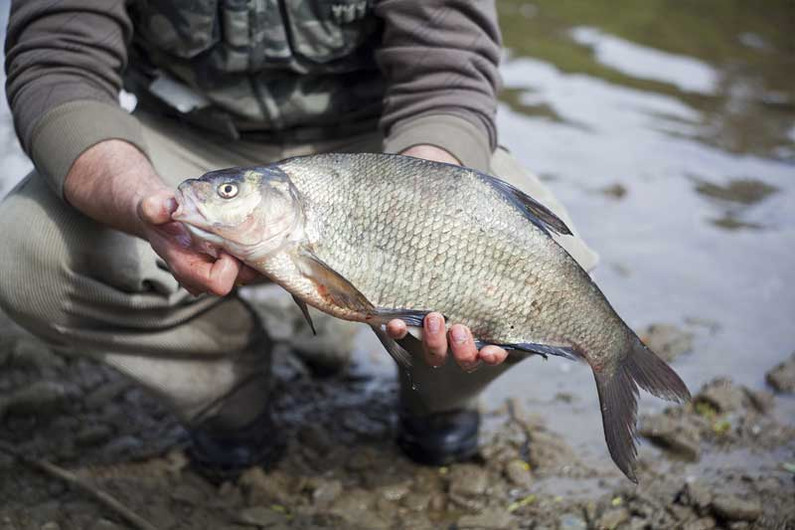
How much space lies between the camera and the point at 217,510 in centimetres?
277

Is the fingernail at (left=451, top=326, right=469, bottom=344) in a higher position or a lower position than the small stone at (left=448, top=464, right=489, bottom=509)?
higher

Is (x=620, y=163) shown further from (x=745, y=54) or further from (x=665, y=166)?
(x=745, y=54)

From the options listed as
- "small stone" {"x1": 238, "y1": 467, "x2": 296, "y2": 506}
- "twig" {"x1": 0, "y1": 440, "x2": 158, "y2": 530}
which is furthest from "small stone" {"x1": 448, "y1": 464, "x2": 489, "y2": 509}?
"twig" {"x1": 0, "y1": 440, "x2": 158, "y2": 530}

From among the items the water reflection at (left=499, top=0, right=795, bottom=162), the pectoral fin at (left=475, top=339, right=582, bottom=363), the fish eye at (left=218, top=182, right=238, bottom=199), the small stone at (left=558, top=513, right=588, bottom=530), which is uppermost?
the fish eye at (left=218, top=182, right=238, bottom=199)

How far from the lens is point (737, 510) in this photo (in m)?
2.58

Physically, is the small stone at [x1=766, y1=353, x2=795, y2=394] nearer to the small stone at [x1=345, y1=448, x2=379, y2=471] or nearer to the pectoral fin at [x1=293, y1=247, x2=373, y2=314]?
the small stone at [x1=345, y1=448, x2=379, y2=471]

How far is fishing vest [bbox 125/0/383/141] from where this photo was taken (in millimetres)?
2711

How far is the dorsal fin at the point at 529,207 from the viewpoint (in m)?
2.18

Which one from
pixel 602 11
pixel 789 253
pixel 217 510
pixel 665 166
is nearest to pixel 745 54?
pixel 602 11

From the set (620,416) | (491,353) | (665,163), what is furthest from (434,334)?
(665,163)

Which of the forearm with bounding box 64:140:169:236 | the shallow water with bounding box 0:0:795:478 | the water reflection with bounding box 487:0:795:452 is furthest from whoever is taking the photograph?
the water reflection with bounding box 487:0:795:452

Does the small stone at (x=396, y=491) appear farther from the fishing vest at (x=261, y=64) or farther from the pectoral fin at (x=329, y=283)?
the fishing vest at (x=261, y=64)

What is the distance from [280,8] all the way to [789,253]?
2.79 meters

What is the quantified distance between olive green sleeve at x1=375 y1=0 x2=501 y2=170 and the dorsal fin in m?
0.43
